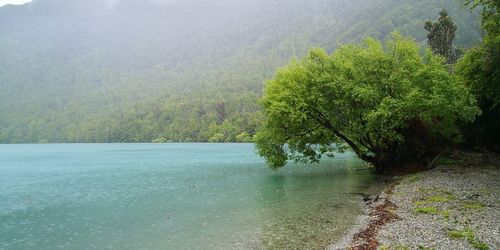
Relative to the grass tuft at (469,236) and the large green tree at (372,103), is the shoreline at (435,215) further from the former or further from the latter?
the large green tree at (372,103)

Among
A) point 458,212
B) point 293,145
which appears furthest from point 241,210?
point 293,145

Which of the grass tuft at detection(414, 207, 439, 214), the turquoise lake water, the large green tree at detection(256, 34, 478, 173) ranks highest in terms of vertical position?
the large green tree at detection(256, 34, 478, 173)

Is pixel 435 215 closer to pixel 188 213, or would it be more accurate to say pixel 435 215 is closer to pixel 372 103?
pixel 188 213

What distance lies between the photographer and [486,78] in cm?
4141

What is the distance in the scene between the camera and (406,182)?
123 ft

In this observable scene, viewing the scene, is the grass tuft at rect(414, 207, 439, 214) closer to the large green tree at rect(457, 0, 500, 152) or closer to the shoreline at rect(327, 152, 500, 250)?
the shoreline at rect(327, 152, 500, 250)

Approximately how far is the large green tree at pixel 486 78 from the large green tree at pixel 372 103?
2415 millimetres

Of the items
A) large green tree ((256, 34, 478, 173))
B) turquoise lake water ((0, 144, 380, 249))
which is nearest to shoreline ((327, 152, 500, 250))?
turquoise lake water ((0, 144, 380, 249))

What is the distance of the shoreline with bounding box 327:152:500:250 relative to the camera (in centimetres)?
1836

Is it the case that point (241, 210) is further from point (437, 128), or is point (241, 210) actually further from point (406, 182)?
point (437, 128)

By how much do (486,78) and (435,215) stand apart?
24.6m

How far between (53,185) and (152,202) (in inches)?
954

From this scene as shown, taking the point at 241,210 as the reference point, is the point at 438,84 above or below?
above

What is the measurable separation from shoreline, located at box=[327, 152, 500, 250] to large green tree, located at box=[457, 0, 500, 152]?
8.56 m
